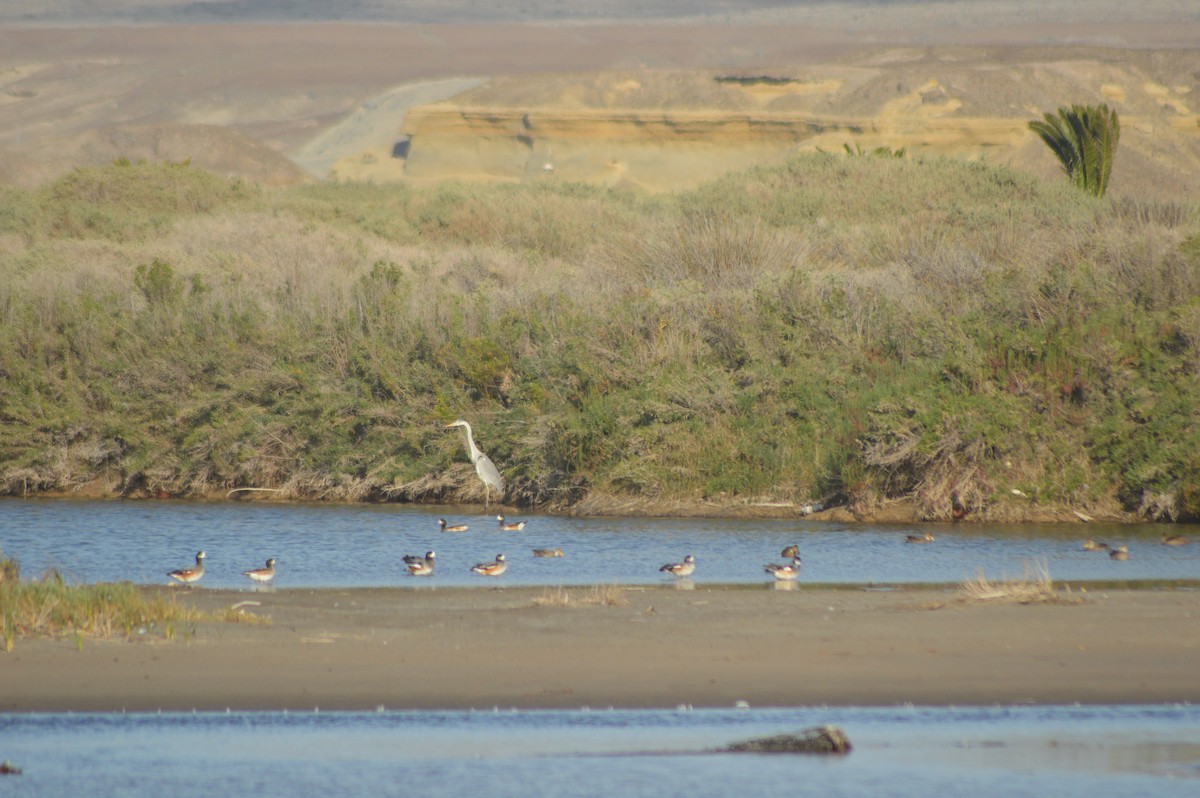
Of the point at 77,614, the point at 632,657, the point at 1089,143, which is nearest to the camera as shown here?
the point at 632,657

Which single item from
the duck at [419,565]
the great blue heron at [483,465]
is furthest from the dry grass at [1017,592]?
the great blue heron at [483,465]

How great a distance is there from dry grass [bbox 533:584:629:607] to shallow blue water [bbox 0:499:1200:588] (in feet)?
6.68

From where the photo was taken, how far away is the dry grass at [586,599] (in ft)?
51.4

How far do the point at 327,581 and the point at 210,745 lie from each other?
783 centimetres

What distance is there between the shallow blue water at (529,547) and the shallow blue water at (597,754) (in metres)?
6.13

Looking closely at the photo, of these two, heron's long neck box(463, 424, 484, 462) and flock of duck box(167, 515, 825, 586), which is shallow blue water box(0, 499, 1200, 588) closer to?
flock of duck box(167, 515, 825, 586)

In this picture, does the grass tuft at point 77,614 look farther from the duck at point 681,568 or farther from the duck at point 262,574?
the duck at point 681,568

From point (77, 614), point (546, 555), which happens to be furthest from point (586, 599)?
point (77, 614)

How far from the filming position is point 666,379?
26500mm

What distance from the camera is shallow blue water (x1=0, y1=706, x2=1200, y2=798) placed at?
32.0 ft

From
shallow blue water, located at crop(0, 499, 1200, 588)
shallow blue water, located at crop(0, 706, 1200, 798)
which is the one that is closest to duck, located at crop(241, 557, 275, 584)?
shallow blue water, located at crop(0, 499, 1200, 588)

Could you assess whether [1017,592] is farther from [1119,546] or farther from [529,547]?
[529,547]

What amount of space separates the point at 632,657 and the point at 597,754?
2.66 m

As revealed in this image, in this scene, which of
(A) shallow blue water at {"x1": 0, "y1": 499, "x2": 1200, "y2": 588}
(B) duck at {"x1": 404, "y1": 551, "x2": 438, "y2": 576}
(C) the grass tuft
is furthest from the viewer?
(A) shallow blue water at {"x1": 0, "y1": 499, "x2": 1200, "y2": 588}
